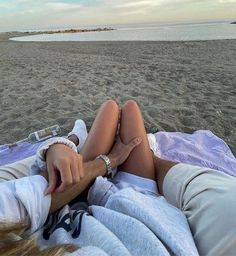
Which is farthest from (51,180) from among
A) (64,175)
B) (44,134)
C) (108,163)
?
(44,134)

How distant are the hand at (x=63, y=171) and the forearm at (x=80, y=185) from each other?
53 millimetres

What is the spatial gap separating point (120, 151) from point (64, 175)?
0.67 m

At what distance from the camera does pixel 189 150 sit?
3035mm

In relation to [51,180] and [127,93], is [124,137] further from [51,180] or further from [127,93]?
[127,93]

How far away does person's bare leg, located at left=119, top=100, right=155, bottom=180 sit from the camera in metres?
2.14

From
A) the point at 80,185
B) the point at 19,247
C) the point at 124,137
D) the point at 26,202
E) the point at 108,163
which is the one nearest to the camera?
the point at 19,247

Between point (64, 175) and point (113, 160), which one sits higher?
point (64, 175)

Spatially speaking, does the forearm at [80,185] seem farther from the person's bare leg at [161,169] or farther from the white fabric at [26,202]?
the person's bare leg at [161,169]

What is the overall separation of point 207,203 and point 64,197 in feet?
2.08

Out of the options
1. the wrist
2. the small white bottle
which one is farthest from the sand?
the wrist

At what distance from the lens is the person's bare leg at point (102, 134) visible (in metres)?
2.18

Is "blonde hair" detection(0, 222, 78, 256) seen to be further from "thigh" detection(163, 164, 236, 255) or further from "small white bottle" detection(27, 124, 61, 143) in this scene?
"small white bottle" detection(27, 124, 61, 143)

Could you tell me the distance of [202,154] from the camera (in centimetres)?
297

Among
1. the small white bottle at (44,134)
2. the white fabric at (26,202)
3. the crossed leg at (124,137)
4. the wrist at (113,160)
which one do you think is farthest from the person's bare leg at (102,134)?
the small white bottle at (44,134)
